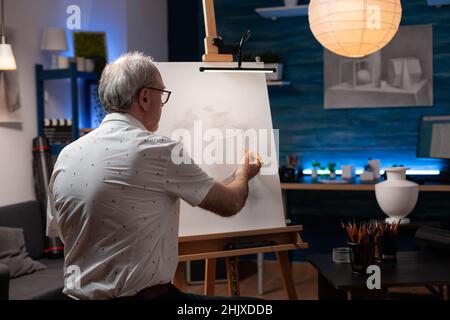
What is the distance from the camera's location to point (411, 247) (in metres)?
5.04

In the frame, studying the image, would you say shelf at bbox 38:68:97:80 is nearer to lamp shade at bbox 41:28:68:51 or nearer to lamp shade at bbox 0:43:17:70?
lamp shade at bbox 41:28:68:51

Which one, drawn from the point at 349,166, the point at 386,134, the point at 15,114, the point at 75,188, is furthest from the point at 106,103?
the point at 386,134

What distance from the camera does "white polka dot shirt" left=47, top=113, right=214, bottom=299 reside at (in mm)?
1813

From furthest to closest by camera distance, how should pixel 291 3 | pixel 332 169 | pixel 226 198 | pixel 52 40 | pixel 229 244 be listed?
pixel 291 3 → pixel 332 169 → pixel 52 40 → pixel 229 244 → pixel 226 198

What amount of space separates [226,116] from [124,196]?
→ 101 cm

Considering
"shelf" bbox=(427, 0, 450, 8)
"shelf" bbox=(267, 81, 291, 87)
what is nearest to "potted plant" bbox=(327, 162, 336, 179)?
"shelf" bbox=(267, 81, 291, 87)

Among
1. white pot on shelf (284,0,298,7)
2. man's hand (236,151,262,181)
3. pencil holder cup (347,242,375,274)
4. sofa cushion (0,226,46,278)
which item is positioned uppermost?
white pot on shelf (284,0,298,7)

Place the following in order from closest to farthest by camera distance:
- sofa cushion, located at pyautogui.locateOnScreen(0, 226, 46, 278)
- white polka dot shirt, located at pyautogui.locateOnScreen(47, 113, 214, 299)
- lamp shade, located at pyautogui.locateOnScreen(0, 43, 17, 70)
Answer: white polka dot shirt, located at pyautogui.locateOnScreen(47, 113, 214, 299) → sofa cushion, located at pyautogui.locateOnScreen(0, 226, 46, 278) → lamp shade, located at pyautogui.locateOnScreen(0, 43, 17, 70)

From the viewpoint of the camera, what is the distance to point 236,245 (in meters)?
2.62


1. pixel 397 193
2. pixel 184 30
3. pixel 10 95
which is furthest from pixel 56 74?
pixel 397 193

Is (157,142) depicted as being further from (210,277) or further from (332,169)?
(332,169)

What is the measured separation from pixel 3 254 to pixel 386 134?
10.1ft

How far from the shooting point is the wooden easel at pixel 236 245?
2.57 m
